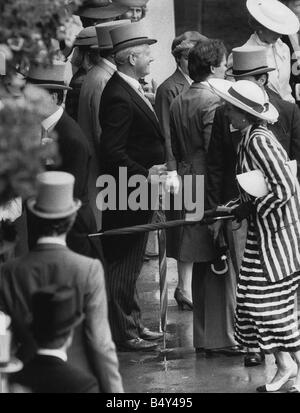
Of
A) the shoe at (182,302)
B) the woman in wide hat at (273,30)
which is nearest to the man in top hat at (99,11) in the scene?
the woman in wide hat at (273,30)

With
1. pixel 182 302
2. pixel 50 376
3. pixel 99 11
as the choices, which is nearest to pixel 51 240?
pixel 50 376

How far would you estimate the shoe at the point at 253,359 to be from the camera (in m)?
8.79

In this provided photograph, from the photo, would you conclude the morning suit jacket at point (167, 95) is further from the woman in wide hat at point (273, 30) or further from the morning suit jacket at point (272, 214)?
the morning suit jacket at point (272, 214)

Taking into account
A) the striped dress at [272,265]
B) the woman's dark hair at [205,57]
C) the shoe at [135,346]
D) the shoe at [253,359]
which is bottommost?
the shoe at [135,346]

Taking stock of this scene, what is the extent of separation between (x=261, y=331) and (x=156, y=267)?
12.9 feet

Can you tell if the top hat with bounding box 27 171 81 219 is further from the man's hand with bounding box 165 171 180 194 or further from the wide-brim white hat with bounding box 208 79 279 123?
the man's hand with bounding box 165 171 180 194

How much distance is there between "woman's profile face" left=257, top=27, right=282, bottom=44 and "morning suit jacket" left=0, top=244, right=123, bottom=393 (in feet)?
15.5

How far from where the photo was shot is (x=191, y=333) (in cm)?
971

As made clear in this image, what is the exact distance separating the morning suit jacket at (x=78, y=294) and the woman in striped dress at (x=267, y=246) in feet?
7.05

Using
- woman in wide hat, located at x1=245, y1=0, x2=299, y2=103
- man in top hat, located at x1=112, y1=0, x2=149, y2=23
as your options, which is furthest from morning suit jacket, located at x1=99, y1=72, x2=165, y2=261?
man in top hat, located at x1=112, y1=0, x2=149, y2=23

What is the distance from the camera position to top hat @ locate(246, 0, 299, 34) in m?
10.3

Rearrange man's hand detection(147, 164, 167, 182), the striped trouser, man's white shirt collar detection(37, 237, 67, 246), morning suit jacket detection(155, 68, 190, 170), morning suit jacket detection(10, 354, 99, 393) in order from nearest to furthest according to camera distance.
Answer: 1. morning suit jacket detection(10, 354, 99, 393)
2. man's white shirt collar detection(37, 237, 67, 246)
3. man's hand detection(147, 164, 167, 182)
4. the striped trouser
5. morning suit jacket detection(155, 68, 190, 170)
